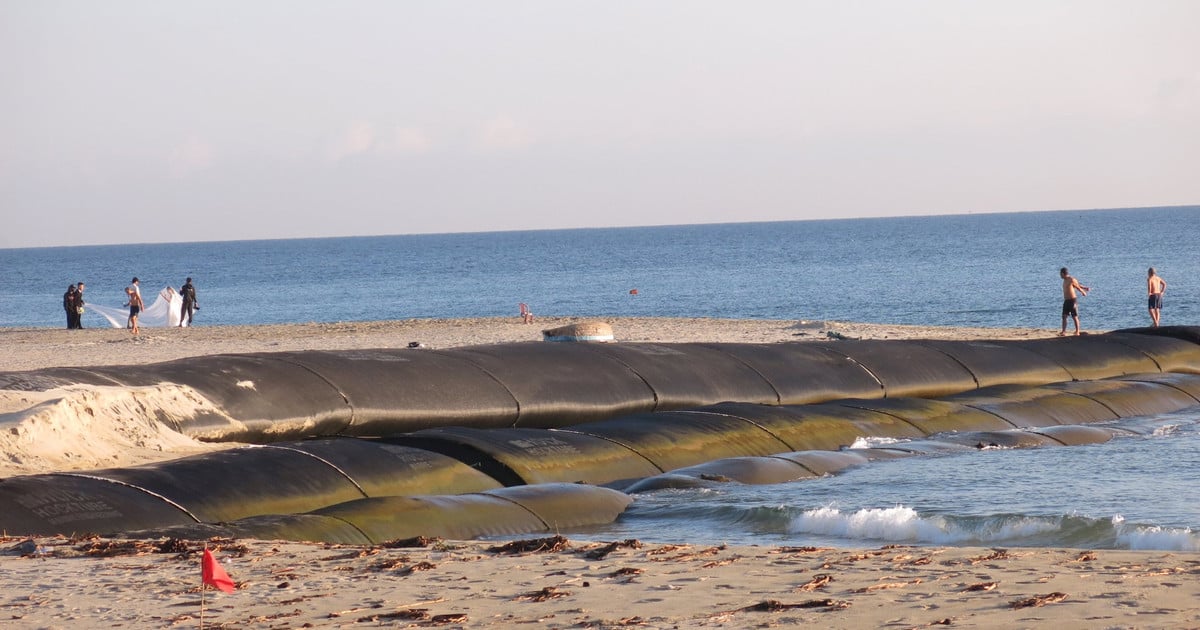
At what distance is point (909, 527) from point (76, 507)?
21.0 feet

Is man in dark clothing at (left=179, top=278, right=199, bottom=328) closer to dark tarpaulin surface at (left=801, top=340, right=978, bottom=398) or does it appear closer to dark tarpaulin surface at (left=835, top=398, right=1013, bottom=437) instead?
dark tarpaulin surface at (left=801, top=340, right=978, bottom=398)

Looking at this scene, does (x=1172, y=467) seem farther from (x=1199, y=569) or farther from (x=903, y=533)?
(x=1199, y=569)

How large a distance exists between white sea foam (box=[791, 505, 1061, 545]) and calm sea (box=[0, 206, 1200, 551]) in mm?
17

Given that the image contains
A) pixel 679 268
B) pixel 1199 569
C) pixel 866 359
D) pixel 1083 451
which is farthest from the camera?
pixel 679 268

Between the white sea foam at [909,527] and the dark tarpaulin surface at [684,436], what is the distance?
2986 millimetres

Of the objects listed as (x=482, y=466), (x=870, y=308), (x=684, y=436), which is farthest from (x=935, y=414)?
(x=870, y=308)

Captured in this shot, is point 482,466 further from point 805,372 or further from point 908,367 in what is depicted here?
point 908,367

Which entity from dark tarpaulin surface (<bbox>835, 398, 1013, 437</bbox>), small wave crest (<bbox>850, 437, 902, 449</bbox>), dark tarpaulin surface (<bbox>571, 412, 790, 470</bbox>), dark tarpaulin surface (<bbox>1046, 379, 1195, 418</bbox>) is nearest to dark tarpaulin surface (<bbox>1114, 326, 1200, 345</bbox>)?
dark tarpaulin surface (<bbox>1046, 379, 1195, 418</bbox>)

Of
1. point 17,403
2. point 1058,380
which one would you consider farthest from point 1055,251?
point 17,403

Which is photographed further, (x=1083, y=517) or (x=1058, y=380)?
(x=1058, y=380)

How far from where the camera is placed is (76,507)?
9734 millimetres

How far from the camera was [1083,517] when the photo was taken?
437 inches

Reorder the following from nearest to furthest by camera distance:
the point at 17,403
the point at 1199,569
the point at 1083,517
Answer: the point at 1199,569 → the point at 1083,517 → the point at 17,403

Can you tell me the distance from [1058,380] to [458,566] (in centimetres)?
1516
